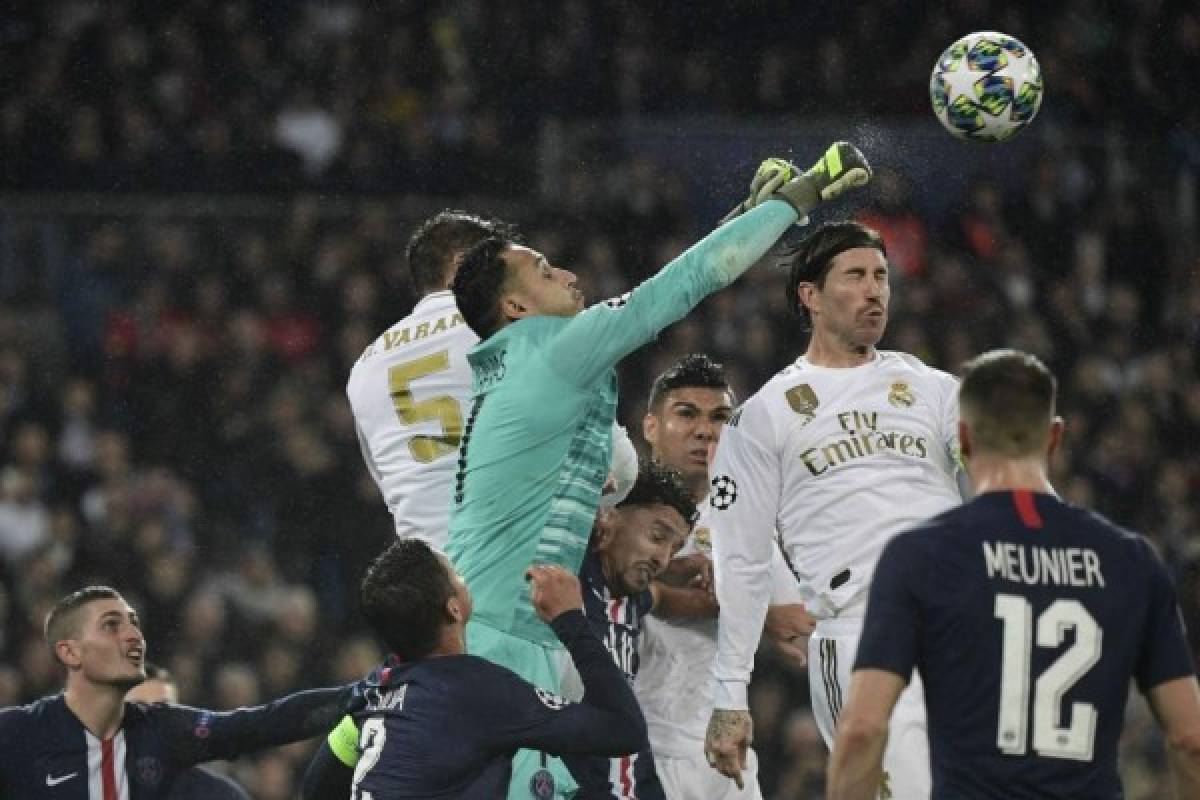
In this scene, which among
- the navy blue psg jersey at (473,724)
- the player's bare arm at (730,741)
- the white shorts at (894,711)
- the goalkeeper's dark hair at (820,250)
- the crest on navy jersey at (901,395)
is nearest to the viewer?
the navy blue psg jersey at (473,724)

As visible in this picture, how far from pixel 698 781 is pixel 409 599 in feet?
7.78

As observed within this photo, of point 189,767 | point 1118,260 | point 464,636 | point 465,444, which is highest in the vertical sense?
point 1118,260

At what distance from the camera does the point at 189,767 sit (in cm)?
697

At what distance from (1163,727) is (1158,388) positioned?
9.67 metres

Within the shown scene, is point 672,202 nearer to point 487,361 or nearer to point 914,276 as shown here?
point 914,276

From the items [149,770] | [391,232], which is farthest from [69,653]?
[391,232]

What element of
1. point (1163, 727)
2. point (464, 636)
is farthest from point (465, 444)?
point (1163, 727)

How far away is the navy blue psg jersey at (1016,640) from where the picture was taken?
4098 mm

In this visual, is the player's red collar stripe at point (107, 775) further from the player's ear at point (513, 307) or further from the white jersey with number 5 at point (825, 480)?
the player's ear at point (513, 307)

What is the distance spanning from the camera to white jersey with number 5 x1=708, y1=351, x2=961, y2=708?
6.13 meters

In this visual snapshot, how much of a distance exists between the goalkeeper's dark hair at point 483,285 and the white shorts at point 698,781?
209 cm

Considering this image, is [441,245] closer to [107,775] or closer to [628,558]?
[628,558]

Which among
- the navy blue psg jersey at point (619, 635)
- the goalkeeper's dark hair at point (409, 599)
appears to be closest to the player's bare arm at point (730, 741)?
the navy blue psg jersey at point (619, 635)

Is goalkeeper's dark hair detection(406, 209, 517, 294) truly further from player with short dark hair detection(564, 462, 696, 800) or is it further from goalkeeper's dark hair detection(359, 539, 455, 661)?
goalkeeper's dark hair detection(359, 539, 455, 661)
